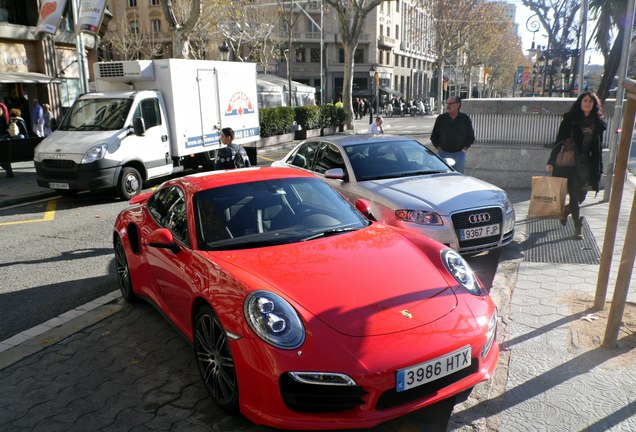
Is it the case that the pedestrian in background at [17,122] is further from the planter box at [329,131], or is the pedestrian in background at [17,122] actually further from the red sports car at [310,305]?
the planter box at [329,131]

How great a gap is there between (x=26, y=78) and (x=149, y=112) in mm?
11758

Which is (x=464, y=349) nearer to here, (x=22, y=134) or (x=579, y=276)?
(x=579, y=276)

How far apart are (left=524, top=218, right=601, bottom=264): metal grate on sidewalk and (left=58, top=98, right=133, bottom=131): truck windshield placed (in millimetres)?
8270

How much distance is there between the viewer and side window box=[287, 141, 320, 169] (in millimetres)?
7805

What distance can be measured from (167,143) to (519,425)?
10597 mm

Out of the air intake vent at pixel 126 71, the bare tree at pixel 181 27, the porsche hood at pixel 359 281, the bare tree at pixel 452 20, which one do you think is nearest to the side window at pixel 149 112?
the air intake vent at pixel 126 71

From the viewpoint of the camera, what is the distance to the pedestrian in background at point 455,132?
8.27m

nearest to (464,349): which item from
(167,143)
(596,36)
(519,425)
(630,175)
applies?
(519,425)

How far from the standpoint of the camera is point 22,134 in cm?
1739

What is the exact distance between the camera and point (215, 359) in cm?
332

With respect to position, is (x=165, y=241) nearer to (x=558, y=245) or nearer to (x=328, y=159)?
(x=328, y=159)

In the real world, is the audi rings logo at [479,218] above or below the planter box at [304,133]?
above

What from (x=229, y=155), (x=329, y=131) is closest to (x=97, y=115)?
(x=229, y=155)

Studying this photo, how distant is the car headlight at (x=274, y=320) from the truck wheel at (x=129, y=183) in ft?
28.2
